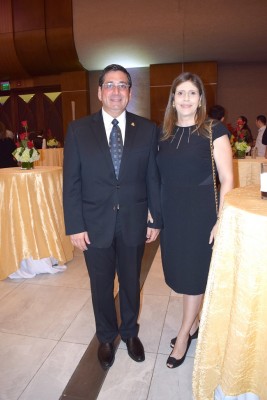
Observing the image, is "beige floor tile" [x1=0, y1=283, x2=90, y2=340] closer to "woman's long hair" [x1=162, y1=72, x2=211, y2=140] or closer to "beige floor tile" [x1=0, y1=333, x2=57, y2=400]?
"beige floor tile" [x1=0, y1=333, x2=57, y2=400]

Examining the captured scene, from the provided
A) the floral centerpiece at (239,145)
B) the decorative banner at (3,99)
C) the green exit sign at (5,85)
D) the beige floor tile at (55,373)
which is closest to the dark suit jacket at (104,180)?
the beige floor tile at (55,373)

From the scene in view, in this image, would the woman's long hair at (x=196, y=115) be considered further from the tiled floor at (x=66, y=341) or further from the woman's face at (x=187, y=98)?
the tiled floor at (x=66, y=341)

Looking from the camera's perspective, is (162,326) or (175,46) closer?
(162,326)

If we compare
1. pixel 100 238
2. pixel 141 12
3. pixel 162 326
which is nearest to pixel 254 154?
Answer: pixel 162 326

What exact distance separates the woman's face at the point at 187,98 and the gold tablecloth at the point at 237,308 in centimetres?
51

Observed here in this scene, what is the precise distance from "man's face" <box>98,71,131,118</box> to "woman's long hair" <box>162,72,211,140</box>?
0.80ft

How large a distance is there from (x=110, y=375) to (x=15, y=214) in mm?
1832

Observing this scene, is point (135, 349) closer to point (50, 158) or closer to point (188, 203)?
point (188, 203)

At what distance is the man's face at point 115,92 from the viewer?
1654 mm

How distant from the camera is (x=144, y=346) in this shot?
2035 mm

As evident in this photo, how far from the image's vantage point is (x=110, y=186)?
1.68m

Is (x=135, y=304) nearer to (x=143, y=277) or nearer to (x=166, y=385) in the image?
(x=166, y=385)

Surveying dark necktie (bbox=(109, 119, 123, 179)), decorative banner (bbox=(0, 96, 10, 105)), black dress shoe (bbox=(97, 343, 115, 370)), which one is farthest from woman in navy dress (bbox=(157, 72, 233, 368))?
decorative banner (bbox=(0, 96, 10, 105))

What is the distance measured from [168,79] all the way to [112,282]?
317 inches
